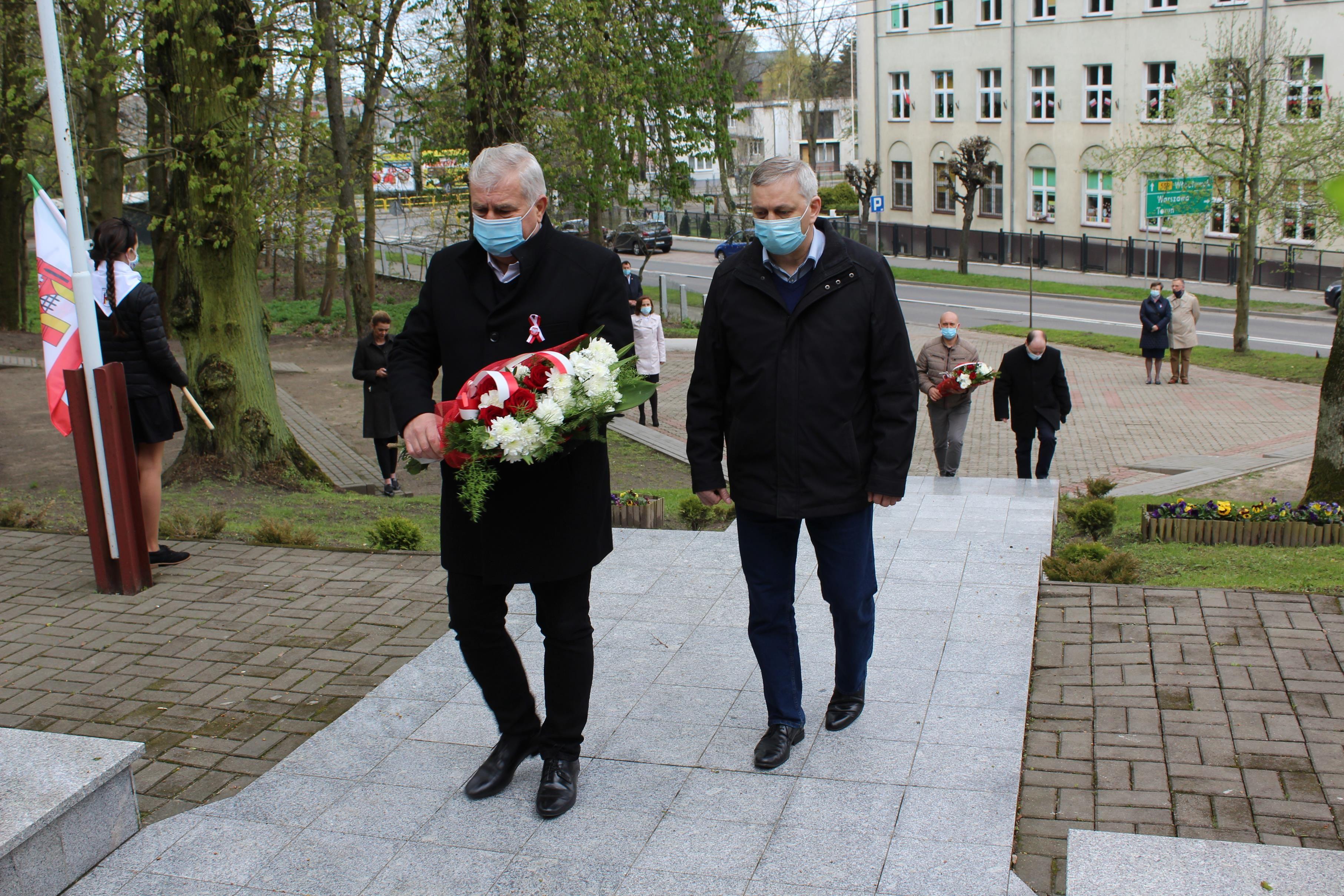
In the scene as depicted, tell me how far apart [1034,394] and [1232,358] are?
14.0m

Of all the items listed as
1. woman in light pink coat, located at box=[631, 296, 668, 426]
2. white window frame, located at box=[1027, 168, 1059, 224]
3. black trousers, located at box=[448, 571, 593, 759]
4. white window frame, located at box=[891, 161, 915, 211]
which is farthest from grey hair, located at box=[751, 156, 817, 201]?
white window frame, located at box=[891, 161, 915, 211]

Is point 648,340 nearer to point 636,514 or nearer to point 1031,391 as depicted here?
point 1031,391

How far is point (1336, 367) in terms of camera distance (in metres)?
8.95

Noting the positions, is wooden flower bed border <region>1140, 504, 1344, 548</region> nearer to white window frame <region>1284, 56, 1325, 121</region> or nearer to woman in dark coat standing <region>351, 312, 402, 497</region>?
woman in dark coat standing <region>351, 312, 402, 497</region>

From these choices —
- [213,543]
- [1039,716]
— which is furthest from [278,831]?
[213,543]

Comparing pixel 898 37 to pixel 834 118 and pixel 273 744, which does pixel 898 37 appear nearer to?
pixel 834 118

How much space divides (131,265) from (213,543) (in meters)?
1.67

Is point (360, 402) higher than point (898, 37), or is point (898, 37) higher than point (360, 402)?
point (898, 37)

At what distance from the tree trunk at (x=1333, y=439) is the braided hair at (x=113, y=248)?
316 inches

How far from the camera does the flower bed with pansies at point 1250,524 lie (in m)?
7.80

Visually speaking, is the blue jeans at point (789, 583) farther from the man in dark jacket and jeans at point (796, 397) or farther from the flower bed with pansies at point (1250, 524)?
the flower bed with pansies at point (1250, 524)

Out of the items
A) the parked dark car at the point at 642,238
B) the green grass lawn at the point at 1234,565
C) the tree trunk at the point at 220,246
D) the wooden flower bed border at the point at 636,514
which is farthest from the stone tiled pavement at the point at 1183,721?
the parked dark car at the point at 642,238

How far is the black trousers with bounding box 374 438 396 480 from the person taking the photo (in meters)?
11.9

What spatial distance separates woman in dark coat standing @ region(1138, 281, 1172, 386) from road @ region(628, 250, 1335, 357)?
117 inches
